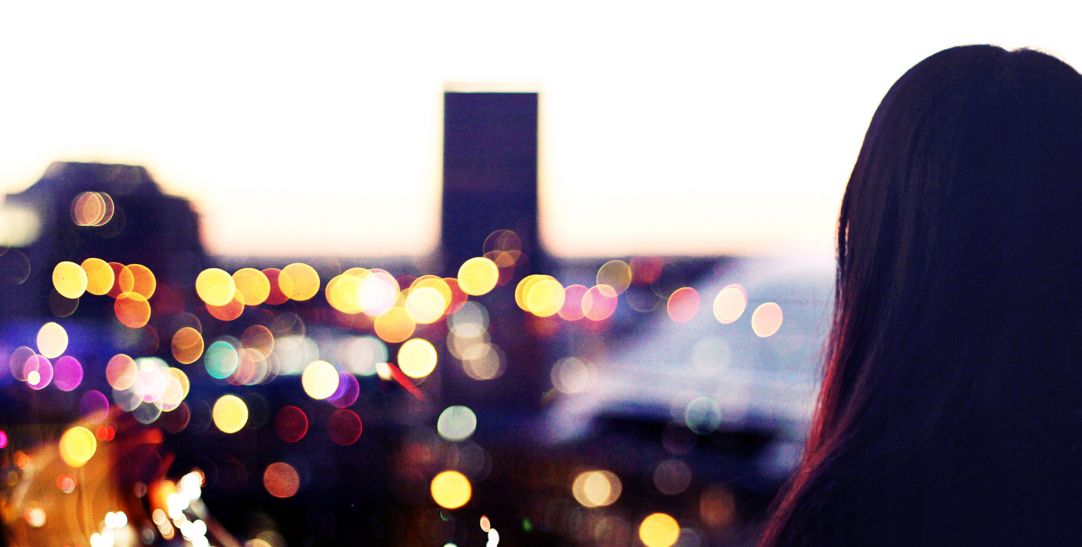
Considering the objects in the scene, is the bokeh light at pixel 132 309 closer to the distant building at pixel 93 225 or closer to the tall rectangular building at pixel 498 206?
the distant building at pixel 93 225

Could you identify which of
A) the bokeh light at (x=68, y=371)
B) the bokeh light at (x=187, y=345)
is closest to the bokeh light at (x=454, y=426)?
the bokeh light at (x=68, y=371)

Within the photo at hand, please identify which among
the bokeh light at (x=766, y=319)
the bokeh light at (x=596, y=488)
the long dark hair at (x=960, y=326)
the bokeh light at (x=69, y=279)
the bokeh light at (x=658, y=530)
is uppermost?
the long dark hair at (x=960, y=326)

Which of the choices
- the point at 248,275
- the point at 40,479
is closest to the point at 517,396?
the point at 40,479

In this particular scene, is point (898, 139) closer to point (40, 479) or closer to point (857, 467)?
point (857, 467)

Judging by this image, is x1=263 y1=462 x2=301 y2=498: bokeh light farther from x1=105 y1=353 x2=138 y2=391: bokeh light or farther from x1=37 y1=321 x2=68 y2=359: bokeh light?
x1=37 y1=321 x2=68 y2=359: bokeh light

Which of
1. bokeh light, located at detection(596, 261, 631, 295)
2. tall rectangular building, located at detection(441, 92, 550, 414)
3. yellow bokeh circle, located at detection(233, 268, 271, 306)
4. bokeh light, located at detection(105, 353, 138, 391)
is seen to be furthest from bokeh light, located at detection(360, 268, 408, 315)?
tall rectangular building, located at detection(441, 92, 550, 414)

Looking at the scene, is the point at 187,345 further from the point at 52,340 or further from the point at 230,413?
the point at 230,413
